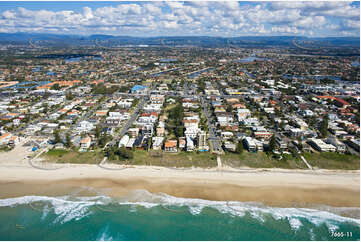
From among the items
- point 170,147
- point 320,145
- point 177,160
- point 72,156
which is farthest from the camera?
point 320,145

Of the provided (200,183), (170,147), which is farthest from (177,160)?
(200,183)

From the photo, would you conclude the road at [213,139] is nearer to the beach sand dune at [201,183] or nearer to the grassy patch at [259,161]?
the grassy patch at [259,161]

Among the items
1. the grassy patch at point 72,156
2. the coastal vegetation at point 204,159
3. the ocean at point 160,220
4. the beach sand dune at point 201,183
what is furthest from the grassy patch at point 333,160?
the grassy patch at point 72,156

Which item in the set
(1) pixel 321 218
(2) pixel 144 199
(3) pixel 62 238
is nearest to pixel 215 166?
(2) pixel 144 199

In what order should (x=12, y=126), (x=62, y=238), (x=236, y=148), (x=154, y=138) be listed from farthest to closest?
(x=12, y=126) < (x=154, y=138) < (x=236, y=148) < (x=62, y=238)

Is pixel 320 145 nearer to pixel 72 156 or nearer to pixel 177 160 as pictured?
pixel 177 160

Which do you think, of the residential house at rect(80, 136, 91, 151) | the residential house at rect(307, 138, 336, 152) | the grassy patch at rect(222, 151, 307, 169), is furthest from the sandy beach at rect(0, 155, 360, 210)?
the residential house at rect(307, 138, 336, 152)

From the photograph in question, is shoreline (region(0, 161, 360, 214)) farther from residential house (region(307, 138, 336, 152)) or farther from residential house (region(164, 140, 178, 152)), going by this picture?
residential house (region(307, 138, 336, 152))

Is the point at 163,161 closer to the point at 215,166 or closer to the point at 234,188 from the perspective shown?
the point at 215,166
